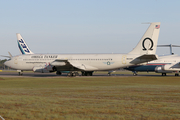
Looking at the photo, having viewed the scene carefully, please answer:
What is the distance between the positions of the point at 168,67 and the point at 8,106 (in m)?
44.2

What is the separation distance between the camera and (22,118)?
9555 mm

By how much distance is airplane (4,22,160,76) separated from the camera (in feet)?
155

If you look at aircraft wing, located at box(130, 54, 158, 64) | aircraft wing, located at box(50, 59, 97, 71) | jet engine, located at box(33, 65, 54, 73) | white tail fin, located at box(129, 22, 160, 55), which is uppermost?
white tail fin, located at box(129, 22, 160, 55)

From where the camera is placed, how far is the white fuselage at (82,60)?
4850 cm

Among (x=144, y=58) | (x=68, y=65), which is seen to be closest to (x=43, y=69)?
(x=68, y=65)

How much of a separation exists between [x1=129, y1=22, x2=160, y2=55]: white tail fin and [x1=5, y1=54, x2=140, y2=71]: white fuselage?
210 cm

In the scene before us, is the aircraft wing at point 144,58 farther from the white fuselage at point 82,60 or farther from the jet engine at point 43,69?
the jet engine at point 43,69

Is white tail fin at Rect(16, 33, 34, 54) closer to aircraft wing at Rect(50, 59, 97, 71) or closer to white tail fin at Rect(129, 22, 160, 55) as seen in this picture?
aircraft wing at Rect(50, 59, 97, 71)

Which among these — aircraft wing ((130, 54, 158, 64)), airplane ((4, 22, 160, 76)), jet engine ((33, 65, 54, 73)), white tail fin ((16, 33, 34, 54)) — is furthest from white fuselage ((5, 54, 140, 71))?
white tail fin ((16, 33, 34, 54))

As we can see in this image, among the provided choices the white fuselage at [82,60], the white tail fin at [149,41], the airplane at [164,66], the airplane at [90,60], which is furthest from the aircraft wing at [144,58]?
the airplane at [164,66]

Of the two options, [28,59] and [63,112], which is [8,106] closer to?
[63,112]

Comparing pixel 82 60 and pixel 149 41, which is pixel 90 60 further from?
pixel 149 41

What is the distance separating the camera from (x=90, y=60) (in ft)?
166


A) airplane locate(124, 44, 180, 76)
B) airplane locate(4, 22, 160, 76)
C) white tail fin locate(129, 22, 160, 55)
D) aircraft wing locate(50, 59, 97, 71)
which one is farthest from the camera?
airplane locate(124, 44, 180, 76)
